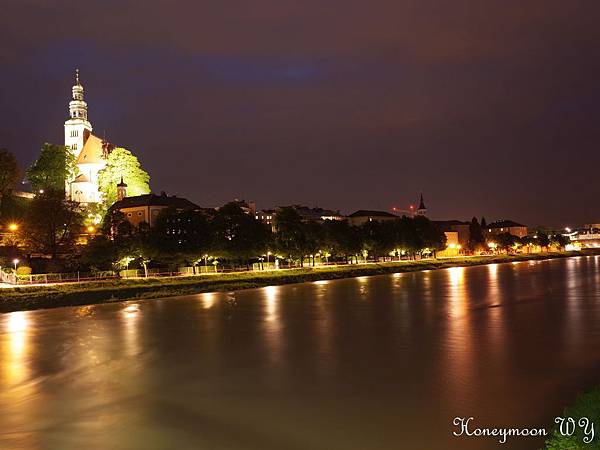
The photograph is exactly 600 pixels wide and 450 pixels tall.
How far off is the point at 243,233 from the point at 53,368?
45.3 meters

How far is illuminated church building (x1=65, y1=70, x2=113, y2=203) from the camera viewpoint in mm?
92125

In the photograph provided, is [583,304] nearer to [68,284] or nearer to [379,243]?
[68,284]

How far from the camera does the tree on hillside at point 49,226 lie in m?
54.5

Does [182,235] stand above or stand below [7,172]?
below

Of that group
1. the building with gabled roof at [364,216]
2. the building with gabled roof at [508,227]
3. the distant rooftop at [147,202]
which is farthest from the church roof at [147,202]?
the building with gabled roof at [508,227]

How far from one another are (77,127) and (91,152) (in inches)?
565

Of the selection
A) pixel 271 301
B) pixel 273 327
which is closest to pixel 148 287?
pixel 271 301

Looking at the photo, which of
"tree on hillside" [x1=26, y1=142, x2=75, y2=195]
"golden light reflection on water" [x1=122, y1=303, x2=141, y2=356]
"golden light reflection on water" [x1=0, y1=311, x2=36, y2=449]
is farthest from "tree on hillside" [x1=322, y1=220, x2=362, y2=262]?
"golden light reflection on water" [x1=0, y1=311, x2=36, y2=449]

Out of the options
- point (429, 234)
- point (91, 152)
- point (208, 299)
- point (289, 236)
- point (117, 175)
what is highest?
point (91, 152)

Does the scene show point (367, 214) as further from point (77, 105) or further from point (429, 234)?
point (77, 105)

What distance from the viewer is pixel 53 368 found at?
66.1ft

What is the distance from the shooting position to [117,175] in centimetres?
7919

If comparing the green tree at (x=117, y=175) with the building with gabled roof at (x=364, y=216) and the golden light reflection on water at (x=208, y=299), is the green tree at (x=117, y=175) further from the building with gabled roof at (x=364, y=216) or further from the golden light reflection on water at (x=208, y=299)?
the building with gabled roof at (x=364, y=216)

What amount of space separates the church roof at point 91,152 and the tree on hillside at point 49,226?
136 ft
